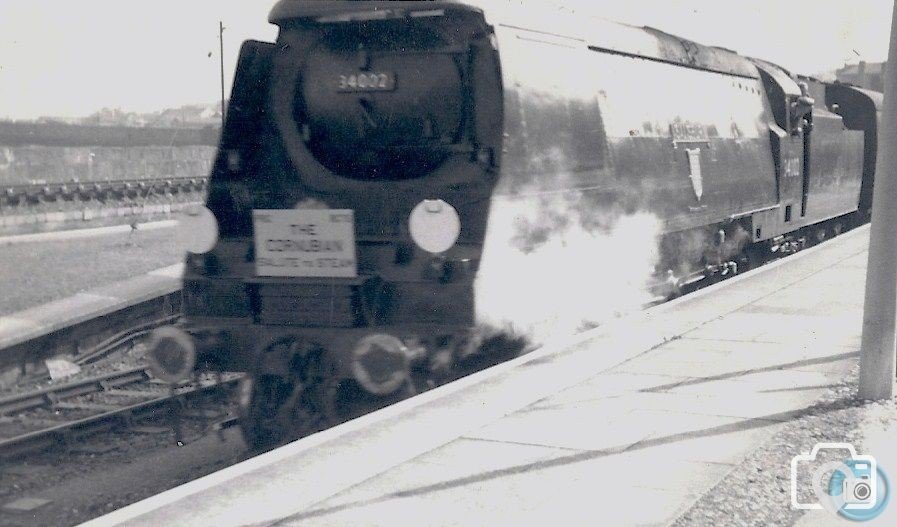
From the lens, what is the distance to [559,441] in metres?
5.16

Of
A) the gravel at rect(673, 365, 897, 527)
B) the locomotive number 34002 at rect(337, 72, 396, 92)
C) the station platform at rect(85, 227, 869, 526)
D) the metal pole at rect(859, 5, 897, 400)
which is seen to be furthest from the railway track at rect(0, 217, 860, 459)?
the gravel at rect(673, 365, 897, 527)

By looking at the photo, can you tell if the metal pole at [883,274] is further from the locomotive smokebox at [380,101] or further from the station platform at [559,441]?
the locomotive smokebox at [380,101]

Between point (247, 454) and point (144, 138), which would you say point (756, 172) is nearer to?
point (247, 454)

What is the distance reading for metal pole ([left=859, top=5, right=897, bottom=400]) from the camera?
5.98m

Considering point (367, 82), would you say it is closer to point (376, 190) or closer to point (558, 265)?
point (376, 190)

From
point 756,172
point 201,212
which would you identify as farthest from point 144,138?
point 201,212

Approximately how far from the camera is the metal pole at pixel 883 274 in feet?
19.6

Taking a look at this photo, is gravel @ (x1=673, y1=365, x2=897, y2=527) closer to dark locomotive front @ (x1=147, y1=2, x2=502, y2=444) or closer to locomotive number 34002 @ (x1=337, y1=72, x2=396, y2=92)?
dark locomotive front @ (x1=147, y1=2, x2=502, y2=444)

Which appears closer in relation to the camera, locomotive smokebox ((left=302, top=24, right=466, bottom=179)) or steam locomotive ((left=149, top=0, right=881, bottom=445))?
steam locomotive ((left=149, top=0, right=881, bottom=445))

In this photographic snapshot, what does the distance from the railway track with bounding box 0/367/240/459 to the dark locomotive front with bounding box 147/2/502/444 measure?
0.74 meters

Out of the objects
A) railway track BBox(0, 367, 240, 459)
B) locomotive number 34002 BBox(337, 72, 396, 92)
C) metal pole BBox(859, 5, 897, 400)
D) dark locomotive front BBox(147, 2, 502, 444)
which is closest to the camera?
metal pole BBox(859, 5, 897, 400)

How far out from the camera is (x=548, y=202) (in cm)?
688

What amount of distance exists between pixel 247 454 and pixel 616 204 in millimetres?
3200

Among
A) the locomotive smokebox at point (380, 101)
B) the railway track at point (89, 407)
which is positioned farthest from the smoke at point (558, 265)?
the railway track at point (89, 407)
